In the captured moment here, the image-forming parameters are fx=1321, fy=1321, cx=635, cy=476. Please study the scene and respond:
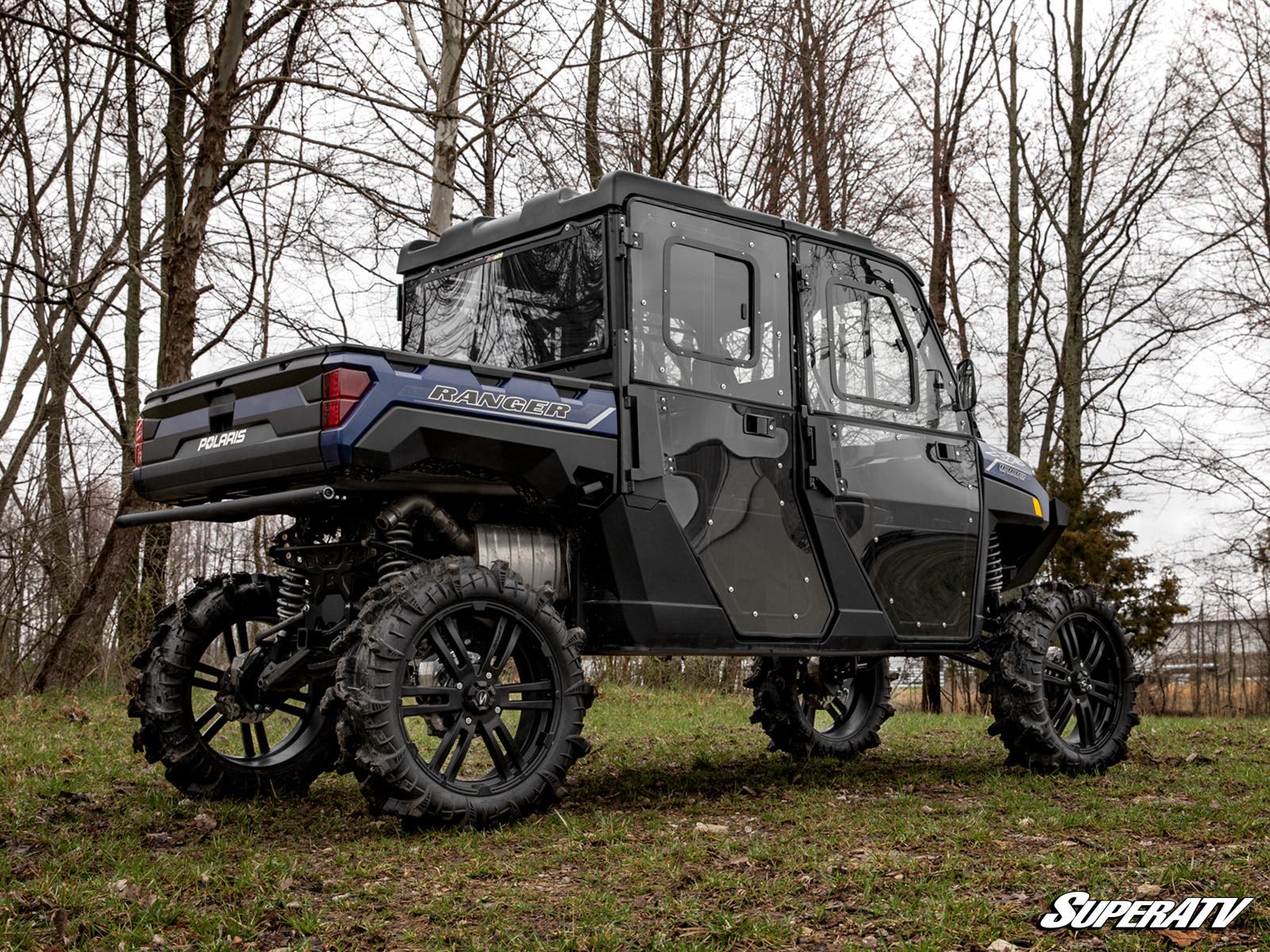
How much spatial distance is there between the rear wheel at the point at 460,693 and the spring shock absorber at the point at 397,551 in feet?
0.80

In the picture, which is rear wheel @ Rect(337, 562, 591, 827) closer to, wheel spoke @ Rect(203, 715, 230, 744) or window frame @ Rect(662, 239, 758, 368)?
wheel spoke @ Rect(203, 715, 230, 744)

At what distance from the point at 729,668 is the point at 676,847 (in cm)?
1078

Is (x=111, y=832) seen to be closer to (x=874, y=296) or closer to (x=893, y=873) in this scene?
(x=893, y=873)

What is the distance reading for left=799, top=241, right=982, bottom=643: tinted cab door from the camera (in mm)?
6730

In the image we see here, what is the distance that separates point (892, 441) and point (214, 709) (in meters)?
3.68

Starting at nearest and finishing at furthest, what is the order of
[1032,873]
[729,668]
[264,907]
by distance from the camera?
Answer: [264,907] < [1032,873] < [729,668]

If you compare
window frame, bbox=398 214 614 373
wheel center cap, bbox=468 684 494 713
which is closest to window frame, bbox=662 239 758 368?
window frame, bbox=398 214 614 373

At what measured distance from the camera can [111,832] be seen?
16.8 ft

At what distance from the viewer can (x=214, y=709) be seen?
6.11 m

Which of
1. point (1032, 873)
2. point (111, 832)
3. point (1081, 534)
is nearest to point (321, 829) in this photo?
point (111, 832)

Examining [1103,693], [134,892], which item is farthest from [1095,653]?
[134,892]

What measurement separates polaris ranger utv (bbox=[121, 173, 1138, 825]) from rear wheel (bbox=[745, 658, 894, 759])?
1077 mm

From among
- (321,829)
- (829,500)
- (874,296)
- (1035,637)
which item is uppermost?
(874,296)

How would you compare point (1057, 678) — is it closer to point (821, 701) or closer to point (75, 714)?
point (821, 701)
